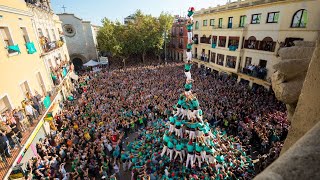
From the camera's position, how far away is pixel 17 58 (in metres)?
12.6

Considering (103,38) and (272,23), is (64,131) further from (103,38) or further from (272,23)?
(103,38)

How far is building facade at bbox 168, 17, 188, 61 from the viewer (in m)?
44.6

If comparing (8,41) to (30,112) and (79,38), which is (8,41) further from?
(79,38)

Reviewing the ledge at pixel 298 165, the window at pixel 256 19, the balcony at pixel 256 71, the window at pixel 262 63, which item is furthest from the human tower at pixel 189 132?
the window at pixel 256 19

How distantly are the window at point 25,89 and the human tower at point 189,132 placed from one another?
33.6 ft

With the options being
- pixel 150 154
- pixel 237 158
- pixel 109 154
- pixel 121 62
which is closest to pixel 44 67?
pixel 109 154

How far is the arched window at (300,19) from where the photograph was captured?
17125mm

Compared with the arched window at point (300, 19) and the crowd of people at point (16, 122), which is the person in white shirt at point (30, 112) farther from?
the arched window at point (300, 19)

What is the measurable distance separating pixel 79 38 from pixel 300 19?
3479cm

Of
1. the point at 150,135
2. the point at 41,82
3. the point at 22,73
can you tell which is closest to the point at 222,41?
the point at 150,135

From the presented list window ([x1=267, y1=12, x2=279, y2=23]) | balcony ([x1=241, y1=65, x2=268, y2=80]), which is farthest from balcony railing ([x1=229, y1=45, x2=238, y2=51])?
window ([x1=267, y1=12, x2=279, y2=23])

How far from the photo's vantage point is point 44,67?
1741cm

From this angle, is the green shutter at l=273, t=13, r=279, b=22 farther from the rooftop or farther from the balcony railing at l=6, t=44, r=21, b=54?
the balcony railing at l=6, t=44, r=21, b=54

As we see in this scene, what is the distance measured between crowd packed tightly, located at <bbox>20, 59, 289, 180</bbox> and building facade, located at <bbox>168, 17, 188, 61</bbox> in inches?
971
